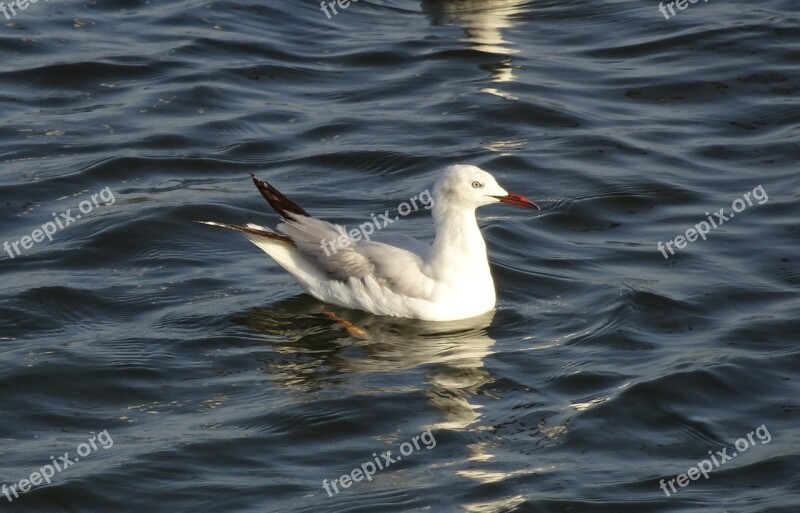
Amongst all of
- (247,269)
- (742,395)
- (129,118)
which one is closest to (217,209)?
(247,269)

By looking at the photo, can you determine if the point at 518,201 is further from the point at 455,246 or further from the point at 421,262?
the point at 421,262

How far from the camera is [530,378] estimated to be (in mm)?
9539

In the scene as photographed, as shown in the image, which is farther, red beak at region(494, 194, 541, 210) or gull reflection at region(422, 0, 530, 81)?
gull reflection at region(422, 0, 530, 81)

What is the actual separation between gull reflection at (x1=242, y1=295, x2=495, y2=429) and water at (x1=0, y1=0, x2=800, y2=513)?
0.03m

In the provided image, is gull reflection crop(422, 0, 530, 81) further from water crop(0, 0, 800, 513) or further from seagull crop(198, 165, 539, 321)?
seagull crop(198, 165, 539, 321)

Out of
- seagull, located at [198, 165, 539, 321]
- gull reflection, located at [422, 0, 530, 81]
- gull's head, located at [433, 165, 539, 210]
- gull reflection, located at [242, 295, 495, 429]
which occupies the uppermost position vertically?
gull reflection, located at [422, 0, 530, 81]

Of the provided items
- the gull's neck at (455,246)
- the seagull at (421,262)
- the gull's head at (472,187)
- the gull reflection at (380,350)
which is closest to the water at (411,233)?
the gull reflection at (380,350)

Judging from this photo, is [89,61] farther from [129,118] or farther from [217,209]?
[217,209]

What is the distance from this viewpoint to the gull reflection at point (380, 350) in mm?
9375

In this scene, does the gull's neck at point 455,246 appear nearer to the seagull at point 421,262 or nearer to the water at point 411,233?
the seagull at point 421,262

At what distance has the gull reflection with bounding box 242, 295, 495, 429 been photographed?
9.38 m

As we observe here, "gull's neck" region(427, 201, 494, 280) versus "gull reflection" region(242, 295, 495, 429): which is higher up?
"gull's neck" region(427, 201, 494, 280)

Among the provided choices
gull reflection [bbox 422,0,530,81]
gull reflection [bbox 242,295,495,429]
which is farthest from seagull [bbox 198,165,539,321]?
gull reflection [bbox 422,0,530,81]

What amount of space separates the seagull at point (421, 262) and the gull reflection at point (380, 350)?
0.11 metres
